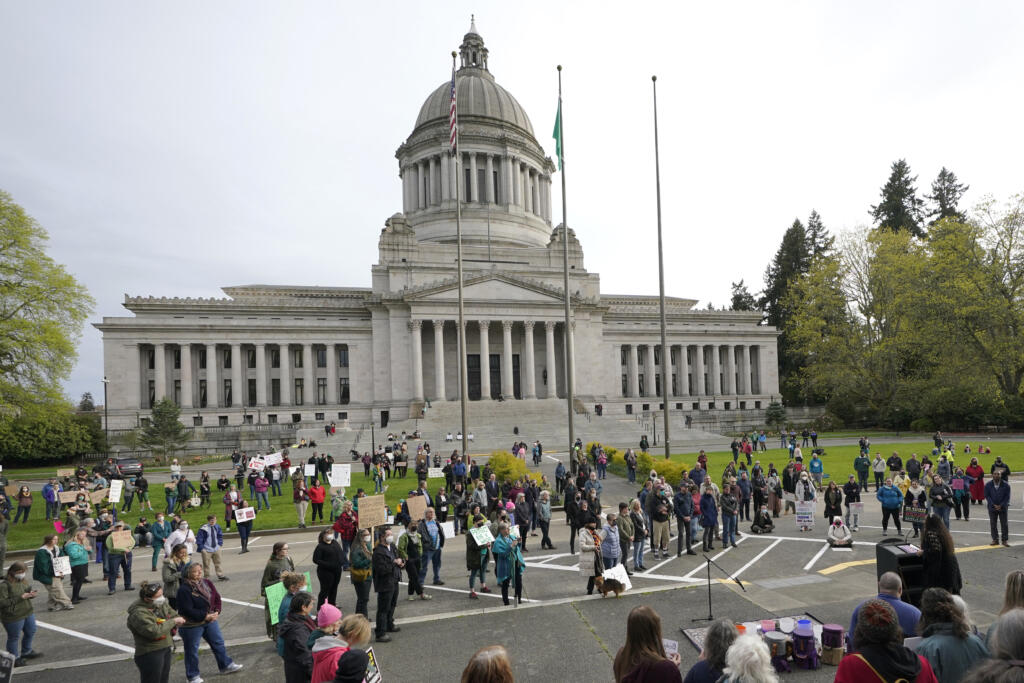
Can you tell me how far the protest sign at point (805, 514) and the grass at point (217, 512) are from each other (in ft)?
45.2

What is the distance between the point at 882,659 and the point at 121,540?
15968 mm

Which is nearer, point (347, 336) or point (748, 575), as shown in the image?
point (748, 575)

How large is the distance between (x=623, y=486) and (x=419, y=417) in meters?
29.2

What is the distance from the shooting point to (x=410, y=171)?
8056 cm

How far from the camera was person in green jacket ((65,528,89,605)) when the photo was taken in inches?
516

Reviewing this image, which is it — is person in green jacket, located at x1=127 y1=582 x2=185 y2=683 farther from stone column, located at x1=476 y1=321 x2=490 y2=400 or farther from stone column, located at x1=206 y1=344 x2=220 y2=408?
stone column, located at x1=206 y1=344 x2=220 y2=408

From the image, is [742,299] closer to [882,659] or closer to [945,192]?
[945,192]

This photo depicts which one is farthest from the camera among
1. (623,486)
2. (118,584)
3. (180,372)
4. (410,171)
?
(410,171)

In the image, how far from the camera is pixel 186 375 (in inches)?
2172

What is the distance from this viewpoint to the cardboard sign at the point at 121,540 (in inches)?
542

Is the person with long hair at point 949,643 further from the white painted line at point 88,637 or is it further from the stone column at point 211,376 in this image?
the stone column at point 211,376

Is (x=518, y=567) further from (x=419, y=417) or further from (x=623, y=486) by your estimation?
(x=419, y=417)

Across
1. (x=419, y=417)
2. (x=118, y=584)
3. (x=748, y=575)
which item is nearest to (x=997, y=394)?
(x=748, y=575)

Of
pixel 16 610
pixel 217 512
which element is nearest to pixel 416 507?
pixel 16 610
